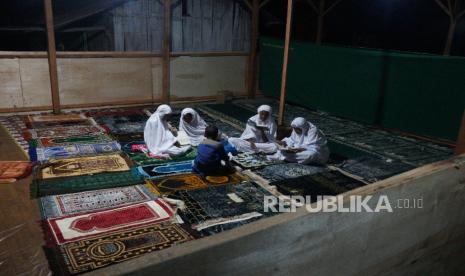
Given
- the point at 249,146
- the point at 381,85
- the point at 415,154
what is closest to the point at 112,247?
the point at 249,146

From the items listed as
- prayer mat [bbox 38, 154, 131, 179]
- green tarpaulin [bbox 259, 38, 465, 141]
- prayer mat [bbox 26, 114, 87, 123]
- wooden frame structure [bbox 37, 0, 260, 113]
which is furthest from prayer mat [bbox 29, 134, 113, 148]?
green tarpaulin [bbox 259, 38, 465, 141]

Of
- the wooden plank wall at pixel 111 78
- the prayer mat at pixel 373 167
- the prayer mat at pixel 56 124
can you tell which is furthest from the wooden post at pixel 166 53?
the prayer mat at pixel 373 167

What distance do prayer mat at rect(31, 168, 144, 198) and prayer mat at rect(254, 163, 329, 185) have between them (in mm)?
1572

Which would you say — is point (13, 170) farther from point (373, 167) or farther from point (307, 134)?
point (373, 167)

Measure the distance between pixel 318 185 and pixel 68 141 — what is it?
394cm

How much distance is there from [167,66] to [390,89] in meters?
4.87

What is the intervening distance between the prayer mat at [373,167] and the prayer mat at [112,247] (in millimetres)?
2732

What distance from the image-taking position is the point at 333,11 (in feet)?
37.7

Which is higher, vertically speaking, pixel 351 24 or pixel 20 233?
pixel 351 24

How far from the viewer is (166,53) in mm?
9023

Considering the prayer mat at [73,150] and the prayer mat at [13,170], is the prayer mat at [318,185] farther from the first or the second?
the prayer mat at [13,170]

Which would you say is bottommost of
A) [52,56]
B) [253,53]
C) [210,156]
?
[210,156]

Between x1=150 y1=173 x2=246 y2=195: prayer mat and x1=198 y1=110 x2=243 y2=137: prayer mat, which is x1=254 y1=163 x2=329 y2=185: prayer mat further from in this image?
x1=198 y1=110 x2=243 y2=137: prayer mat

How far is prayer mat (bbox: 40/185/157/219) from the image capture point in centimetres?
393
